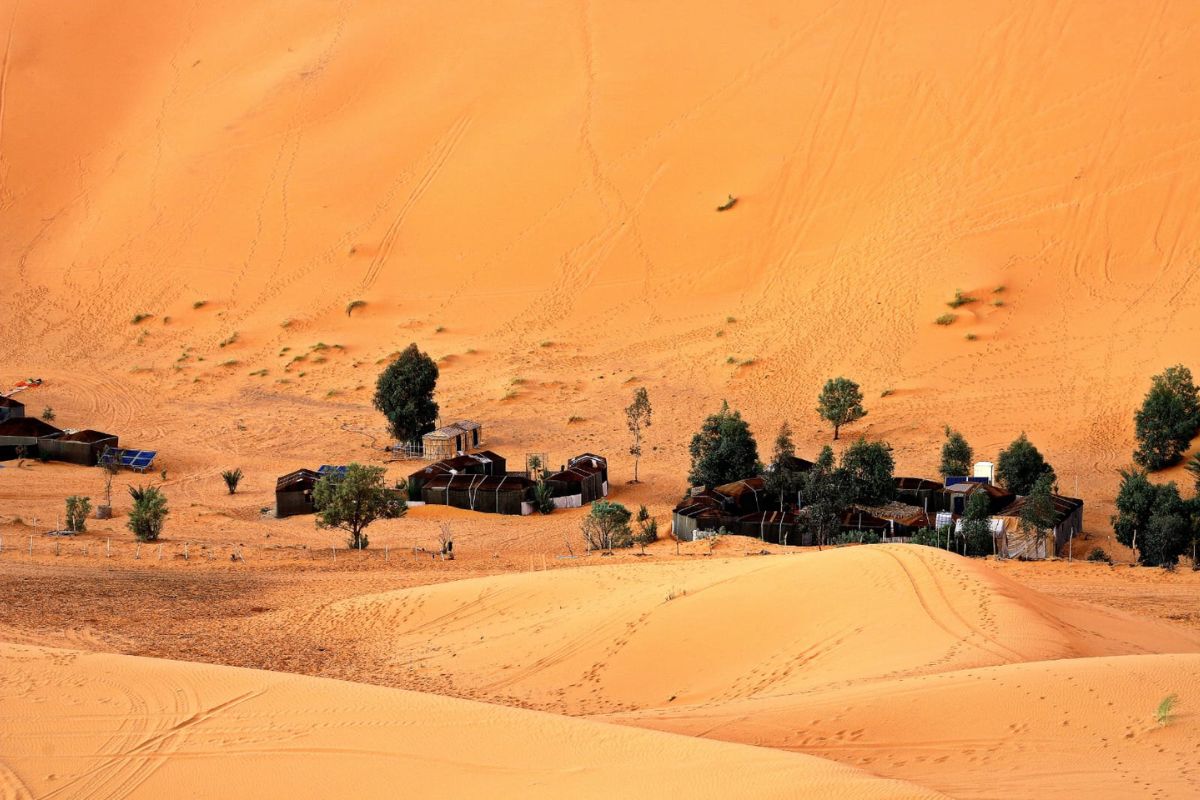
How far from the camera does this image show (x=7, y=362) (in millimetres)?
45250

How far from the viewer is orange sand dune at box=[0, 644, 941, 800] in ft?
32.6

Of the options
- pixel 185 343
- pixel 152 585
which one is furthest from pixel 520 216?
pixel 152 585

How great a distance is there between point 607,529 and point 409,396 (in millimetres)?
10727

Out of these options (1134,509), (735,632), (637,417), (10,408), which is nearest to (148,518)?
(637,417)

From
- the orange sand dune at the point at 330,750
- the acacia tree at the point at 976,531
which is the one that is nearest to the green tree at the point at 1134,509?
the acacia tree at the point at 976,531

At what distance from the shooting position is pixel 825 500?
27641 mm

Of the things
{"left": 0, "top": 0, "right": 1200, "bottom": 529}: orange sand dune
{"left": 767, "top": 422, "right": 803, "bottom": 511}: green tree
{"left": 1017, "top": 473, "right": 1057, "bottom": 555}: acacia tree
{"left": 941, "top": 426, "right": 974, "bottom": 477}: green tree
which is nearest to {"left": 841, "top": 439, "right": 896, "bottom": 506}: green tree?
{"left": 767, "top": 422, "right": 803, "bottom": 511}: green tree

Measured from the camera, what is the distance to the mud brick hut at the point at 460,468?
32.1m

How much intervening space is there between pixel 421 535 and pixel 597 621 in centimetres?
1165

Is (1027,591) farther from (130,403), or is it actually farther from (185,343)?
(185,343)

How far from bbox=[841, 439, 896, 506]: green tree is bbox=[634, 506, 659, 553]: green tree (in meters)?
4.36

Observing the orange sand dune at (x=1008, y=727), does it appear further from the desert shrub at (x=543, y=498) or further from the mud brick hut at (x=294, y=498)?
the mud brick hut at (x=294, y=498)

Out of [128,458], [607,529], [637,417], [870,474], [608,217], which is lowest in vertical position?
[607,529]

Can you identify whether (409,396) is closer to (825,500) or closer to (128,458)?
(128,458)
